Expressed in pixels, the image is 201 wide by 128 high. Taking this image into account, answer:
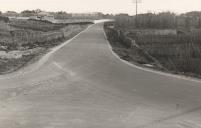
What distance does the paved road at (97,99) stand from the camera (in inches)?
446

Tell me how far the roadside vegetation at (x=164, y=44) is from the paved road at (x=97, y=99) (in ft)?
9.63

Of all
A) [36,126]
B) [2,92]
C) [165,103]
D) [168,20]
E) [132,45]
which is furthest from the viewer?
[168,20]

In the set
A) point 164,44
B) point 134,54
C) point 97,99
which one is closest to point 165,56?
point 134,54

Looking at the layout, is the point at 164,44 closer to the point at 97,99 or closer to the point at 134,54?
the point at 134,54

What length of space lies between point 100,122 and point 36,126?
1.66m

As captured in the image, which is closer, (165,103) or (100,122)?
(100,122)

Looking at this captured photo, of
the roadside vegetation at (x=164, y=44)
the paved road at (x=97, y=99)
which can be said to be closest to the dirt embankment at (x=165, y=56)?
the roadside vegetation at (x=164, y=44)

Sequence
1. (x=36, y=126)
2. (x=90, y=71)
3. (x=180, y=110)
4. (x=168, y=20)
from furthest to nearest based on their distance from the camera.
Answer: (x=168, y=20) < (x=90, y=71) < (x=180, y=110) < (x=36, y=126)

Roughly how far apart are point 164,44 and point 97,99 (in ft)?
122

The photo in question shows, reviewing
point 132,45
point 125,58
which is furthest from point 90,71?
point 132,45

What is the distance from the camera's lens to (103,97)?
14438mm

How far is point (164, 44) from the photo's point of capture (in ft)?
165

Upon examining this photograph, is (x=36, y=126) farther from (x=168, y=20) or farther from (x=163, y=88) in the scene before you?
(x=168, y=20)

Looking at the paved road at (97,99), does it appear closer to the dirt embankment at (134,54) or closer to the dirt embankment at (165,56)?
the dirt embankment at (165,56)
